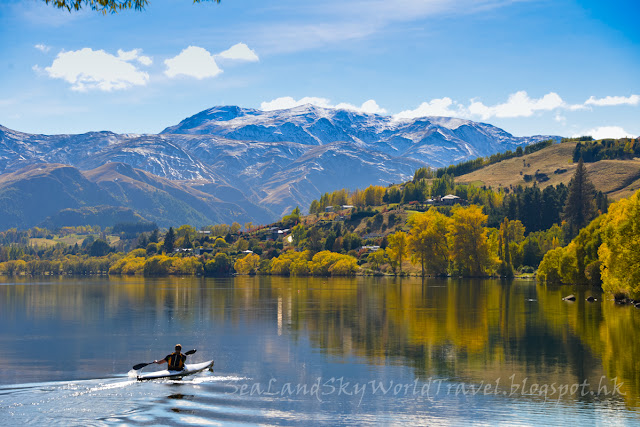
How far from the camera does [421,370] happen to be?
5297 centimetres

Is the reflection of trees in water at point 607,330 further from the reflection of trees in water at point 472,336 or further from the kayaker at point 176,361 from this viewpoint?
the kayaker at point 176,361

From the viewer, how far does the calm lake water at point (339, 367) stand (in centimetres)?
4059

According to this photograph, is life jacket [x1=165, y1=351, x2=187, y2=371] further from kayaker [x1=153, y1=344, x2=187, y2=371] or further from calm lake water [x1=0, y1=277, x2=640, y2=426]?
calm lake water [x1=0, y1=277, x2=640, y2=426]

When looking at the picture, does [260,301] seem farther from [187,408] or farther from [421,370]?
[187,408]

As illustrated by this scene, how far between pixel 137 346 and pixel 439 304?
59677mm

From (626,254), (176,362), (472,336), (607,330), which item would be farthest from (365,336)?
(626,254)

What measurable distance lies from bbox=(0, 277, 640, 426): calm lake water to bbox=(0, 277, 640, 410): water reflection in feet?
0.72

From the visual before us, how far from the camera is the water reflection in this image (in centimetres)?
5347

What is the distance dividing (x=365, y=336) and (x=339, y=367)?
19248mm

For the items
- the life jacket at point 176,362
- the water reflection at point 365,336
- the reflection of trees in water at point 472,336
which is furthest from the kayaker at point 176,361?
the reflection of trees in water at point 472,336

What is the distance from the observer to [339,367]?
55344 millimetres

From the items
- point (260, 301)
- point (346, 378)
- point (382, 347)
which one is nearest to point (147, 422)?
point (346, 378)

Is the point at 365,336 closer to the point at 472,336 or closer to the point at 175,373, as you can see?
the point at 472,336

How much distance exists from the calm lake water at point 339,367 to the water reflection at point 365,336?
22cm
